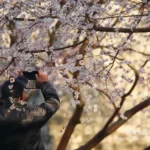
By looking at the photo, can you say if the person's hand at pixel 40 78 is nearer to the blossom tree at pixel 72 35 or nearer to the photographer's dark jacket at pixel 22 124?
the photographer's dark jacket at pixel 22 124

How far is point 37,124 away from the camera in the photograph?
11.7 ft

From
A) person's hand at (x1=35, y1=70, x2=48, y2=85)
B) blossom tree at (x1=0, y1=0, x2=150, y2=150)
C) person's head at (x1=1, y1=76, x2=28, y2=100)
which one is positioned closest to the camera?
person's head at (x1=1, y1=76, x2=28, y2=100)

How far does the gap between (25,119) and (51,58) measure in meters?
1.74

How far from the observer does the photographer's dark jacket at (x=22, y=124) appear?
11.5 ft

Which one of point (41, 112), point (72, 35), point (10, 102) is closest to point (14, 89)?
point (10, 102)

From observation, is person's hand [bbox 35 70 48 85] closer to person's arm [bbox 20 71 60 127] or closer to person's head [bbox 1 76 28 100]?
person's arm [bbox 20 71 60 127]

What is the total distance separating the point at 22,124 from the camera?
353cm

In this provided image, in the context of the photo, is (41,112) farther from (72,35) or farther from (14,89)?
→ (72,35)

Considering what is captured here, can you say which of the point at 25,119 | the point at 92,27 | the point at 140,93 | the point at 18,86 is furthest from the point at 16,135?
the point at 140,93

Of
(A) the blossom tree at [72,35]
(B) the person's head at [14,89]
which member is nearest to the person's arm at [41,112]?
(B) the person's head at [14,89]

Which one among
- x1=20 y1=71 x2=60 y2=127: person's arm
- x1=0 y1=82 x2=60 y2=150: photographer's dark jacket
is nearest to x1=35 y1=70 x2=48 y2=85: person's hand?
x1=20 y1=71 x2=60 y2=127: person's arm

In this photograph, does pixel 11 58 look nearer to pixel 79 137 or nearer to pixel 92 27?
pixel 92 27

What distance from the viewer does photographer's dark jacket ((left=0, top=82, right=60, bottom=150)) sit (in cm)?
351

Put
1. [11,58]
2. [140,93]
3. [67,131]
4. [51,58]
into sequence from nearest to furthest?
[11,58] < [51,58] < [67,131] < [140,93]
